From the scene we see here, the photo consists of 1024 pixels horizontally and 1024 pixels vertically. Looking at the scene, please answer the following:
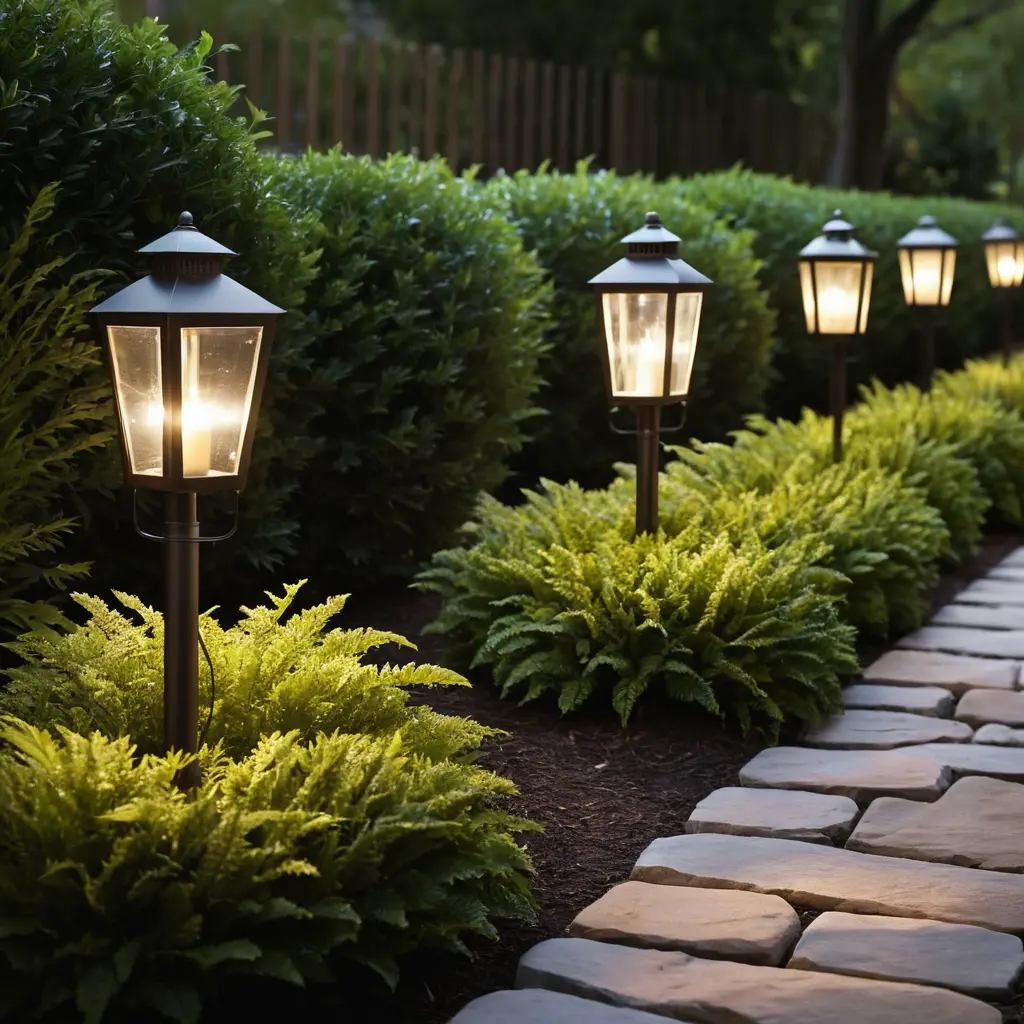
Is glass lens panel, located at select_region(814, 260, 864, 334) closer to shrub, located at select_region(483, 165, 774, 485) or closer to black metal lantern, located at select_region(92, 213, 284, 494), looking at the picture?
shrub, located at select_region(483, 165, 774, 485)

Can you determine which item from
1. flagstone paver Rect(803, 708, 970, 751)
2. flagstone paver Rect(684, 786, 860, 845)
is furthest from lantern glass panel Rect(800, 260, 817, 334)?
flagstone paver Rect(684, 786, 860, 845)

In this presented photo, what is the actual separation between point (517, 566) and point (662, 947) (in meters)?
2.19

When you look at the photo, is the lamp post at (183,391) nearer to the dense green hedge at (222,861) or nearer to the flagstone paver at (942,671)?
the dense green hedge at (222,861)

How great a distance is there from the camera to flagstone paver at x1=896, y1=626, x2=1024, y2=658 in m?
6.10

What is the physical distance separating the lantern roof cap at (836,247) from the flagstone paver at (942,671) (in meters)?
2.36

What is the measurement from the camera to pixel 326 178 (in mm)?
6531

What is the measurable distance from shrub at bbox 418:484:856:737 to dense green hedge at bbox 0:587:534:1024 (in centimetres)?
144

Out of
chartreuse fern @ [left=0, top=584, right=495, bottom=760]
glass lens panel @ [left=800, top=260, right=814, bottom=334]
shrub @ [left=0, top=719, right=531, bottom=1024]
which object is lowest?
shrub @ [left=0, top=719, right=531, bottom=1024]

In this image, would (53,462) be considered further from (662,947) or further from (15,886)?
(662,947)

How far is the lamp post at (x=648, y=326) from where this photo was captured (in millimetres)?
5223

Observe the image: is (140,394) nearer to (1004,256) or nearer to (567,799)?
(567,799)

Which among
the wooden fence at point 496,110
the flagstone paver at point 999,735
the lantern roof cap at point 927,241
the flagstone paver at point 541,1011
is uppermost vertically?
the wooden fence at point 496,110

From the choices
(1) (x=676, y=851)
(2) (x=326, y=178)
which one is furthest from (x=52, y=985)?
(2) (x=326, y=178)

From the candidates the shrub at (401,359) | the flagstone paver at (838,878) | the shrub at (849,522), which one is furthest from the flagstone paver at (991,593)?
the flagstone paver at (838,878)
